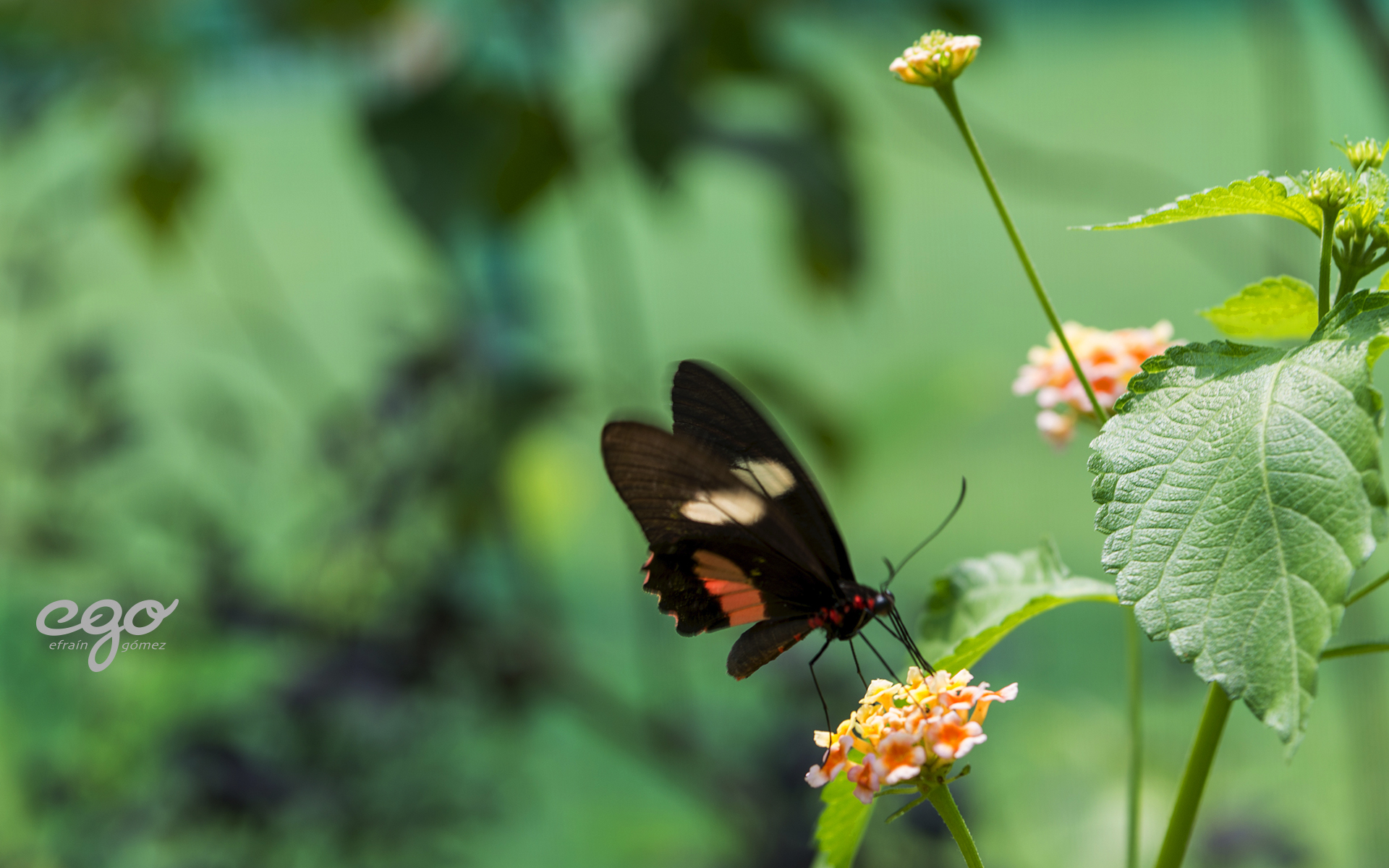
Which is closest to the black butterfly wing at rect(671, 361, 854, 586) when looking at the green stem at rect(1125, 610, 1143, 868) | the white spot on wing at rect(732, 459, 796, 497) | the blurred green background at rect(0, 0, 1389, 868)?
the white spot on wing at rect(732, 459, 796, 497)

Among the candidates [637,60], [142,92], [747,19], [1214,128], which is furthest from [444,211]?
[1214,128]

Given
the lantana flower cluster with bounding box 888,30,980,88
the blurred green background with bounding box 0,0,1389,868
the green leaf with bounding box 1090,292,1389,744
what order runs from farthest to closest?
the blurred green background with bounding box 0,0,1389,868 < the lantana flower cluster with bounding box 888,30,980,88 < the green leaf with bounding box 1090,292,1389,744

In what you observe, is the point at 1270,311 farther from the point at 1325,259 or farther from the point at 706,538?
the point at 706,538

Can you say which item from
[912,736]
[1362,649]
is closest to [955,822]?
[912,736]

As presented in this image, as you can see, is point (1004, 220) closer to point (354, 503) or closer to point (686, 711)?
point (354, 503)

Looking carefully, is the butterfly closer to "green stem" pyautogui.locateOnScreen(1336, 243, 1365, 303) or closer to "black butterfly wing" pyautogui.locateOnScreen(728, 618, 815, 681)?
"black butterfly wing" pyautogui.locateOnScreen(728, 618, 815, 681)

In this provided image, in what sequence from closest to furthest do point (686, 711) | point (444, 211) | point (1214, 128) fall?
point (444, 211), point (686, 711), point (1214, 128)
